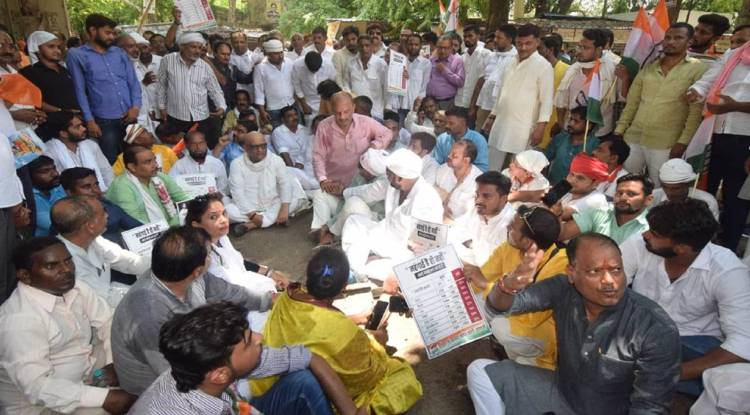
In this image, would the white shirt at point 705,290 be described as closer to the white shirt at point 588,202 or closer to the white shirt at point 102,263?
the white shirt at point 588,202

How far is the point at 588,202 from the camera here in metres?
4.01

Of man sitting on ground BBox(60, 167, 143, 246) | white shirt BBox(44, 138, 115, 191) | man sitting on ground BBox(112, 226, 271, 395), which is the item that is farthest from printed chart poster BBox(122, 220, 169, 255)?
white shirt BBox(44, 138, 115, 191)

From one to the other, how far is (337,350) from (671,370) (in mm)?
1503

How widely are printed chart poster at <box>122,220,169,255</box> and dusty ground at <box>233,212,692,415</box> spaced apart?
130cm

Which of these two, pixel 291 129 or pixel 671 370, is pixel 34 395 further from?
pixel 291 129

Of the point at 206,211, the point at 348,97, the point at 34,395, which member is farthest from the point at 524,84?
the point at 34,395

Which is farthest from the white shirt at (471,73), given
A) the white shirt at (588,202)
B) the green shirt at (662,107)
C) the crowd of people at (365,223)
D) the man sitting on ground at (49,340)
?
the man sitting on ground at (49,340)

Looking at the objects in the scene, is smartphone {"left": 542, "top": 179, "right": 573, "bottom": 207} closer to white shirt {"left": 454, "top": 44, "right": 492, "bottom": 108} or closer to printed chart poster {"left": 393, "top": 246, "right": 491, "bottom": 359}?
printed chart poster {"left": 393, "top": 246, "right": 491, "bottom": 359}

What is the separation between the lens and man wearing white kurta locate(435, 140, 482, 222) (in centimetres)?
472

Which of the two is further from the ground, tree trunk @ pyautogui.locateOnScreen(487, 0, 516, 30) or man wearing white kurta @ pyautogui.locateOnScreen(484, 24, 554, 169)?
tree trunk @ pyautogui.locateOnScreen(487, 0, 516, 30)

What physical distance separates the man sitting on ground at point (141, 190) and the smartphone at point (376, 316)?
241 cm

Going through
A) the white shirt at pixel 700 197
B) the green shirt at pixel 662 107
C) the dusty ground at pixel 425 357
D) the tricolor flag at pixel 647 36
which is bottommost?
the dusty ground at pixel 425 357

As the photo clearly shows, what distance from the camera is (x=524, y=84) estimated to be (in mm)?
5492

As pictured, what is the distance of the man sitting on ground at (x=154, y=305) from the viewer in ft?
7.50
